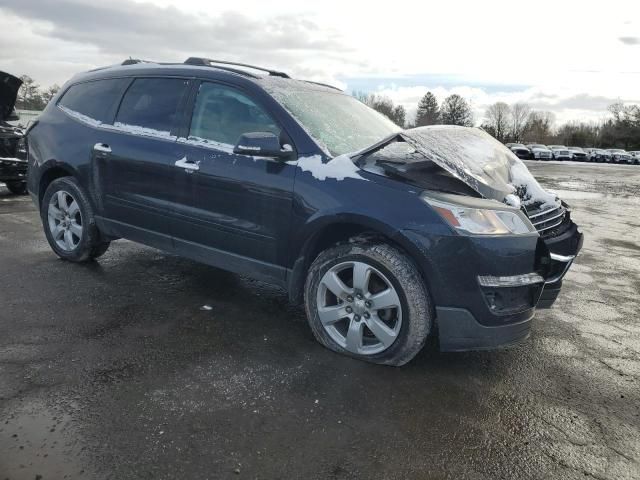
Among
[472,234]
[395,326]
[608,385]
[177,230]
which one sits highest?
[472,234]

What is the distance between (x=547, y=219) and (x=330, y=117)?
5.59 feet

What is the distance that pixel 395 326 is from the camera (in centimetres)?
301

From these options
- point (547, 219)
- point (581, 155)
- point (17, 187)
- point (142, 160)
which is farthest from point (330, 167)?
point (581, 155)

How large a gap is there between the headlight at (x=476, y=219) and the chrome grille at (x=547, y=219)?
21.0 inches

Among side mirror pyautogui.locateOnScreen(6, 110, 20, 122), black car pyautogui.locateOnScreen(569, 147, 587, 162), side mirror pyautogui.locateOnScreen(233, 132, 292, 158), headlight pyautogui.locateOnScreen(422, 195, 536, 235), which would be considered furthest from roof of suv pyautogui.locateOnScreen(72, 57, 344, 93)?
black car pyautogui.locateOnScreen(569, 147, 587, 162)

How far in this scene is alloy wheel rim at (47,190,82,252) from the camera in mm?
4723

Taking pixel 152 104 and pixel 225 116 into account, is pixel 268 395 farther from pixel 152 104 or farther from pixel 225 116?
pixel 152 104

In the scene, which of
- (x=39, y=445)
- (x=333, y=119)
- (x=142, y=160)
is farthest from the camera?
(x=142, y=160)

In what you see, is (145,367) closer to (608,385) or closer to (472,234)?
(472,234)

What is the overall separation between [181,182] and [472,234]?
2.16 m

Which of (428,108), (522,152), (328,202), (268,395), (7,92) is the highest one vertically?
(428,108)

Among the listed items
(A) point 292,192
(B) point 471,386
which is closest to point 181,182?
(A) point 292,192

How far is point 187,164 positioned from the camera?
3.71 m

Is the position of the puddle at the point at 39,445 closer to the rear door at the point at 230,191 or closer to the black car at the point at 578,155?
the rear door at the point at 230,191
